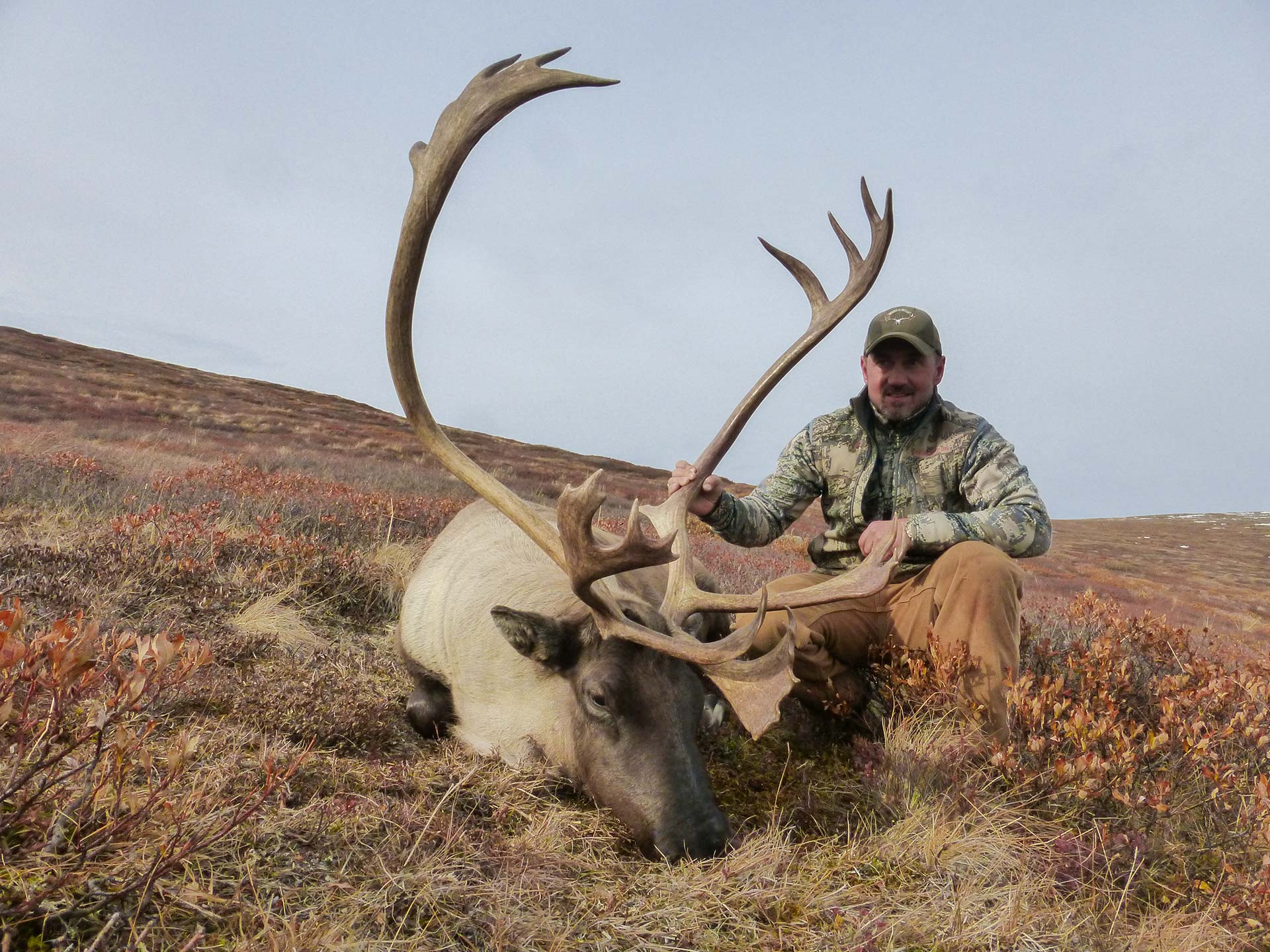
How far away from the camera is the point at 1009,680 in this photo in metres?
3.70

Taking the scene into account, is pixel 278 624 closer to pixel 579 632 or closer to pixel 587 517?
pixel 579 632

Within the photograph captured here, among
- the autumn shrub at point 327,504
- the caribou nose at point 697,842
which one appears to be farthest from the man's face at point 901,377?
the autumn shrub at point 327,504

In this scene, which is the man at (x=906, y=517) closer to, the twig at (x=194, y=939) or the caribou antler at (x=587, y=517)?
the caribou antler at (x=587, y=517)

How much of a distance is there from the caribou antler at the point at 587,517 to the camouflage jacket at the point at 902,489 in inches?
31.0

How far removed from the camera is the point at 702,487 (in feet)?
15.1

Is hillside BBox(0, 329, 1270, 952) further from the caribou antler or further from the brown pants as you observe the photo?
the caribou antler

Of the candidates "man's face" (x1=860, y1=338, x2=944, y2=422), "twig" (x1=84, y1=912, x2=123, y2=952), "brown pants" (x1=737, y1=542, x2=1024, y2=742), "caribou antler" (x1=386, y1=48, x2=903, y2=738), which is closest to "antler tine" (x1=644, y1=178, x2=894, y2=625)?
"caribou antler" (x1=386, y1=48, x2=903, y2=738)

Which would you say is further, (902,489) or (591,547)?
(902,489)

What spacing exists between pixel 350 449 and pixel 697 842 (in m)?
21.0

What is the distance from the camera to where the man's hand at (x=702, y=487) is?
456 centimetres

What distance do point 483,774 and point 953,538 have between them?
2764 mm

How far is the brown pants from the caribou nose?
4.57 ft

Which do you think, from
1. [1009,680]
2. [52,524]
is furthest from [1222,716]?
[52,524]

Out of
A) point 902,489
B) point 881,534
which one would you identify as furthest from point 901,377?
point 881,534
